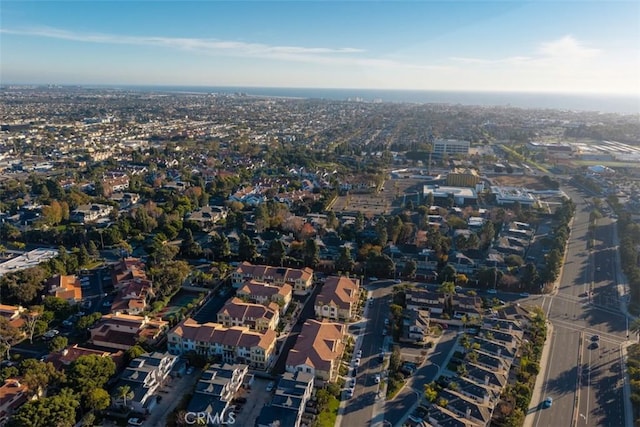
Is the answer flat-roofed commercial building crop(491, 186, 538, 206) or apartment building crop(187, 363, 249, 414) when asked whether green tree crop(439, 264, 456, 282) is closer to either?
apartment building crop(187, 363, 249, 414)

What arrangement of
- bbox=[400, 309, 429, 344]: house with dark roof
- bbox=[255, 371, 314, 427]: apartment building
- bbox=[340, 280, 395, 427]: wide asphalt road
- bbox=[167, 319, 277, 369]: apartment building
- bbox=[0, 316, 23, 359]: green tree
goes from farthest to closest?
bbox=[400, 309, 429, 344]: house with dark roof → bbox=[0, 316, 23, 359]: green tree → bbox=[167, 319, 277, 369]: apartment building → bbox=[340, 280, 395, 427]: wide asphalt road → bbox=[255, 371, 314, 427]: apartment building

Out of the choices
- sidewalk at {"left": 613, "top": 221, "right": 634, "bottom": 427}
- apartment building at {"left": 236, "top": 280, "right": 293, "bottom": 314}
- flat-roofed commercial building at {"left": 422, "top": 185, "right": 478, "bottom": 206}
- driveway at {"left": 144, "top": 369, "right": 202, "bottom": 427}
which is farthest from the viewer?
flat-roofed commercial building at {"left": 422, "top": 185, "right": 478, "bottom": 206}

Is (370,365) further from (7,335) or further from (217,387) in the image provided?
(7,335)

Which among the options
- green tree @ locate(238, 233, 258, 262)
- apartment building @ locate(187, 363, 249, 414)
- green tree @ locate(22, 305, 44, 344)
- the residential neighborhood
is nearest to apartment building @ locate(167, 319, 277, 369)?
the residential neighborhood

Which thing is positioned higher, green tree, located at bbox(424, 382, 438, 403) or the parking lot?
green tree, located at bbox(424, 382, 438, 403)

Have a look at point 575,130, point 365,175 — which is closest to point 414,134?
point 575,130

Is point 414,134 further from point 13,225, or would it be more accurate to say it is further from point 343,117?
point 13,225

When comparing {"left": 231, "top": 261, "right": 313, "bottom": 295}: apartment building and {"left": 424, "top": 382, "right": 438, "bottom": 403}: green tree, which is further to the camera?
{"left": 231, "top": 261, "right": 313, "bottom": 295}: apartment building
